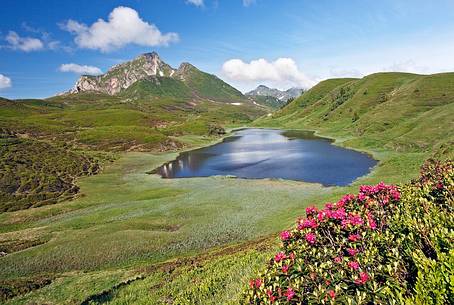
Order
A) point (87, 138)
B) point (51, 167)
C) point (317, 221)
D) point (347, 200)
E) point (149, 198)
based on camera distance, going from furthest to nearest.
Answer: point (87, 138)
point (51, 167)
point (149, 198)
point (347, 200)
point (317, 221)

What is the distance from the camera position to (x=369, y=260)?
400 inches

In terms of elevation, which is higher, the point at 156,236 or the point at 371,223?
the point at 371,223

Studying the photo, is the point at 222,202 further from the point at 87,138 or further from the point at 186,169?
the point at 87,138

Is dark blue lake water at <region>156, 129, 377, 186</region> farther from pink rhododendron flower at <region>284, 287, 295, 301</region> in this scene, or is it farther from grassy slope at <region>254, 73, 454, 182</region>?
pink rhododendron flower at <region>284, 287, 295, 301</region>

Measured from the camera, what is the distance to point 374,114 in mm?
161375

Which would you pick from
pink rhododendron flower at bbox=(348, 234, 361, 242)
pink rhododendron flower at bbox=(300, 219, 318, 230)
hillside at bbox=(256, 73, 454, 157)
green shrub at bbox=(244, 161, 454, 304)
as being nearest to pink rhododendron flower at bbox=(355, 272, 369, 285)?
green shrub at bbox=(244, 161, 454, 304)

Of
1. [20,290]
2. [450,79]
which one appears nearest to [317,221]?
[20,290]

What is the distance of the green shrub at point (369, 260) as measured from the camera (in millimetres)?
7957

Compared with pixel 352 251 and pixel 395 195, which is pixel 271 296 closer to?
pixel 352 251

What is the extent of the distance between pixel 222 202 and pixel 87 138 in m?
117

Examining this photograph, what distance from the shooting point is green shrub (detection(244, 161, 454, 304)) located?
7.96m

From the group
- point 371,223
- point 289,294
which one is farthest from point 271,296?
point 371,223

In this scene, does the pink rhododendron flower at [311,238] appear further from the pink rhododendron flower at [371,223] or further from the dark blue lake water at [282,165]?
the dark blue lake water at [282,165]

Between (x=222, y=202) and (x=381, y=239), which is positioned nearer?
(x=381, y=239)
